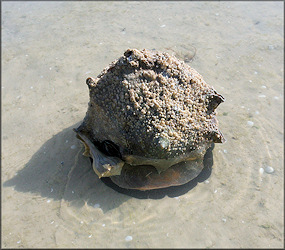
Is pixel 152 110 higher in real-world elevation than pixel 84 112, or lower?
higher

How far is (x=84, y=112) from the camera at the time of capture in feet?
14.7

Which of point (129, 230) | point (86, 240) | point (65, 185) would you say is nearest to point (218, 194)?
point (129, 230)

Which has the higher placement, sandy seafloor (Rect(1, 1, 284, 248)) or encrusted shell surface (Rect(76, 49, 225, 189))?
encrusted shell surface (Rect(76, 49, 225, 189))

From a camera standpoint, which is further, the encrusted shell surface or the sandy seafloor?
the sandy seafloor

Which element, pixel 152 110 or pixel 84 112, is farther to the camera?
pixel 84 112

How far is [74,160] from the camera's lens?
12.4 ft

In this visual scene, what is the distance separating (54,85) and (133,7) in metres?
3.22

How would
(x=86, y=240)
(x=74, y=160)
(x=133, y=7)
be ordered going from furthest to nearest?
(x=133, y=7) → (x=74, y=160) → (x=86, y=240)

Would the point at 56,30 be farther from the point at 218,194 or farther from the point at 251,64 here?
the point at 218,194

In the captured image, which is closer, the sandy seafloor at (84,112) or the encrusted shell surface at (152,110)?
the encrusted shell surface at (152,110)

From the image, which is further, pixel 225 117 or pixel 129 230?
pixel 225 117

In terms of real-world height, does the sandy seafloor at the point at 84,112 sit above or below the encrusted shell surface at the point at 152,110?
below

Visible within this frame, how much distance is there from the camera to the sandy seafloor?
313cm

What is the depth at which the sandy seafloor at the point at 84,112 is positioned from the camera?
313 centimetres
